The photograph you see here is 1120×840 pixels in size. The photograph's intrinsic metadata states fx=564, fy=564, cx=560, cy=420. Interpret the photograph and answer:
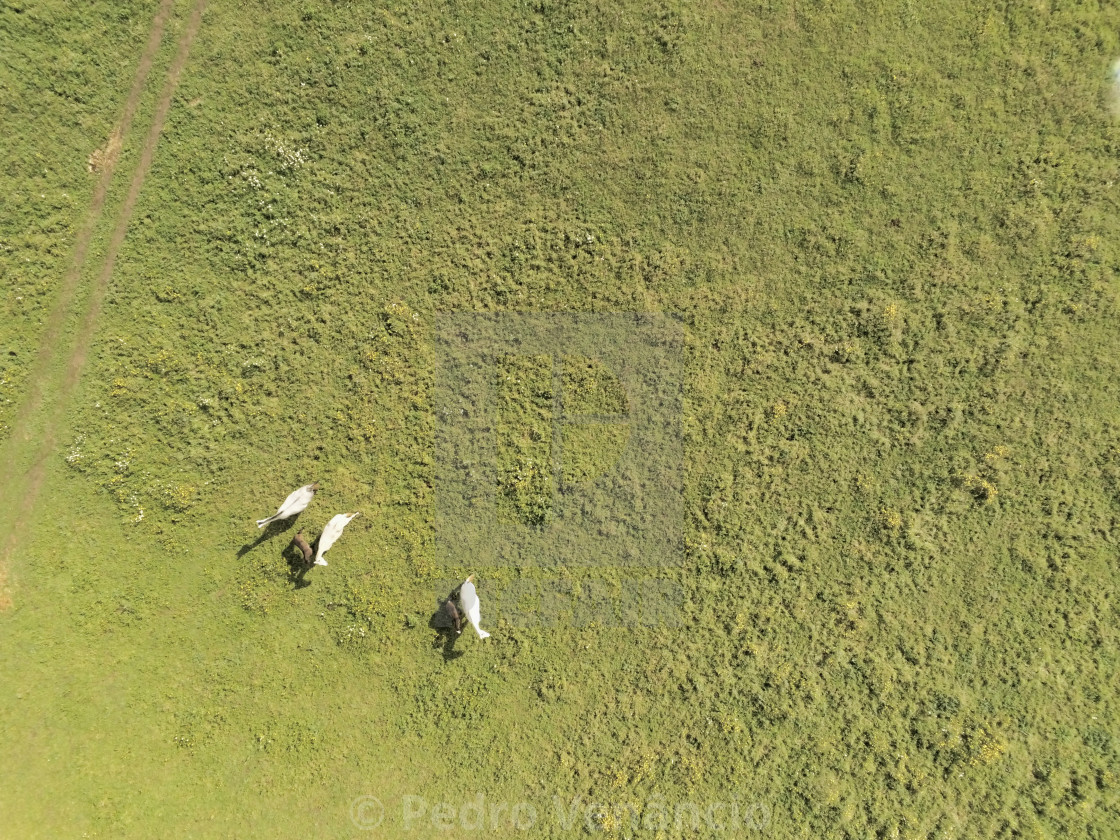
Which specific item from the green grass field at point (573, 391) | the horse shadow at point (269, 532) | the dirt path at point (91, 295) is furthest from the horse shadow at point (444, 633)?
the dirt path at point (91, 295)

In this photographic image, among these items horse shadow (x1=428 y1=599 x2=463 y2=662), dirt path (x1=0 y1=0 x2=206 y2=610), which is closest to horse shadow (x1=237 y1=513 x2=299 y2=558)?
Result: horse shadow (x1=428 y1=599 x2=463 y2=662)

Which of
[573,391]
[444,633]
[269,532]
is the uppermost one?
[573,391]

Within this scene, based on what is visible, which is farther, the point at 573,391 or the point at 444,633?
the point at 573,391

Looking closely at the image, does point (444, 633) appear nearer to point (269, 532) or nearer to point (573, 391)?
point (269, 532)

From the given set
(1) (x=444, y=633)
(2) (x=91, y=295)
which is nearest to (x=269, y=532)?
(1) (x=444, y=633)


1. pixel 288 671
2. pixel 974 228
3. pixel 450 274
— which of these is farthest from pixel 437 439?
pixel 974 228

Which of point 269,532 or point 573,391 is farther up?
point 573,391
